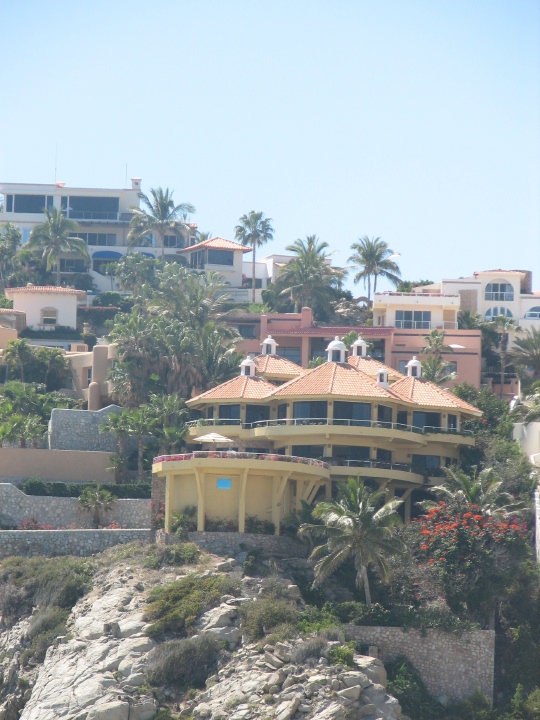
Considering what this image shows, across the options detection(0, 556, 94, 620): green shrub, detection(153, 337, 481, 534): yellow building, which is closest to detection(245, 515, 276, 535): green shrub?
detection(153, 337, 481, 534): yellow building

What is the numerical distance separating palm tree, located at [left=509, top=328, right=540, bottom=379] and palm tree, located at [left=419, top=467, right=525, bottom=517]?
25.3m

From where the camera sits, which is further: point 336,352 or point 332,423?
point 336,352

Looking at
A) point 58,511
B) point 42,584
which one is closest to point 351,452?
point 58,511

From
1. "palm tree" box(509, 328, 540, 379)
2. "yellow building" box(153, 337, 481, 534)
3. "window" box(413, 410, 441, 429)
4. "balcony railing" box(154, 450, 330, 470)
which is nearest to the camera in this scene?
"balcony railing" box(154, 450, 330, 470)

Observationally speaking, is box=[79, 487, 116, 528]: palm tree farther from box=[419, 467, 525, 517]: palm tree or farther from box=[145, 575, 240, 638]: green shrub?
box=[419, 467, 525, 517]: palm tree

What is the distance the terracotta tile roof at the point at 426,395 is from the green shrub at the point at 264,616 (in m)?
17.3

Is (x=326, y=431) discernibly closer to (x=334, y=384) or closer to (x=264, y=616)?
(x=334, y=384)

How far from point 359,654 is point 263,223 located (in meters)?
64.9

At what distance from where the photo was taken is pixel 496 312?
110m

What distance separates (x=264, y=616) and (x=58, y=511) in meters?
17.2

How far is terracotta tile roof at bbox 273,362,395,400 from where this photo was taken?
7804 centimetres

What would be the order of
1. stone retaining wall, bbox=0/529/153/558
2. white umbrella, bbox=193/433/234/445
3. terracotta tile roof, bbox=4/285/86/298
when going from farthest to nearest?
terracotta tile roof, bbox=4/285/86/298
white umbrella, bbox=193/433/234/445
stone retaining wall, bbox=0/529/153/558

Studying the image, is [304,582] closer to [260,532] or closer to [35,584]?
[260,532]

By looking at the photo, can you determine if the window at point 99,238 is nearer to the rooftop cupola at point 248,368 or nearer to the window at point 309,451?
the rooftop cupola at point 248,368
